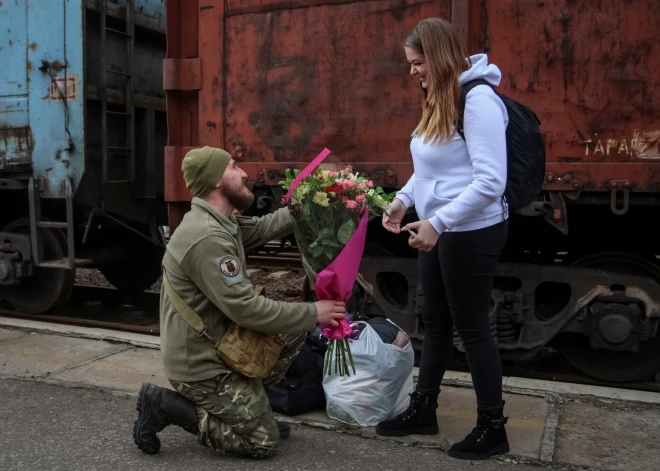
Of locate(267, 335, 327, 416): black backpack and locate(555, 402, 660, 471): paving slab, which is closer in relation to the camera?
locate(555, 402, 660, 471): paving slab

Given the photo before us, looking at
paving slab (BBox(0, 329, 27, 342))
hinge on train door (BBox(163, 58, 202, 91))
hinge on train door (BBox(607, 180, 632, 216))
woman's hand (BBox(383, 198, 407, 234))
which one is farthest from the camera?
paving slab (BBox(0, 329, 27, 342))

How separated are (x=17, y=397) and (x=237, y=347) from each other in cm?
167

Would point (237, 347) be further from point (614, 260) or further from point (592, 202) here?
point (614, 260)

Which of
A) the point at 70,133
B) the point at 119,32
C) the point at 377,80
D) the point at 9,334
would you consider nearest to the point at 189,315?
the point at 377,80

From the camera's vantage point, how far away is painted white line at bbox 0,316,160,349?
201 inches

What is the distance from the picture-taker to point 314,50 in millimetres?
4555

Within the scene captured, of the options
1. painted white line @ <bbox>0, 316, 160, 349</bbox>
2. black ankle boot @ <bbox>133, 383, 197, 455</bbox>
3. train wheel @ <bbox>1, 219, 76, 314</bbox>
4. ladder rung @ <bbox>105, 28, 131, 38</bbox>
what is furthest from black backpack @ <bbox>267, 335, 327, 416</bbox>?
ladder rung @ <bbox>105, 28, 131, 38</bbox>

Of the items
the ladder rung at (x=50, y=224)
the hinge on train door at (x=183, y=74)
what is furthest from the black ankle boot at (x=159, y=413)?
the ladder rung at (x=50, y=224)

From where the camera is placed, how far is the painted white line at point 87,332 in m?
5.09

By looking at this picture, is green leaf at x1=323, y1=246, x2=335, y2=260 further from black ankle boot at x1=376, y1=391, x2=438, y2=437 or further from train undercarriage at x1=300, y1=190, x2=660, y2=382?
train undercarriage at x1=300, y1=190, x2=660, y2=382

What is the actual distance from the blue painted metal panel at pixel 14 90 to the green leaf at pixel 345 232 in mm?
4302

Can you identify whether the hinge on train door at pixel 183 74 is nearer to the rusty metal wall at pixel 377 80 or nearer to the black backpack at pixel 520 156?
the rusty metal wall at pixel 377 80

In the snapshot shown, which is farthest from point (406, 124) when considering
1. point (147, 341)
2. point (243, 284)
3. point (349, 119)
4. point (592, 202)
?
point (147, 341)

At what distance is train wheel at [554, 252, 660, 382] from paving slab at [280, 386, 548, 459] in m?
0.80
